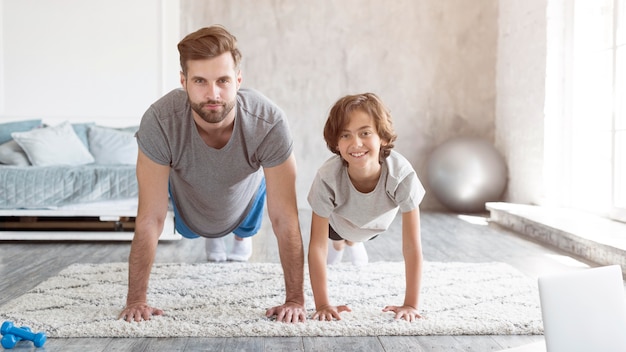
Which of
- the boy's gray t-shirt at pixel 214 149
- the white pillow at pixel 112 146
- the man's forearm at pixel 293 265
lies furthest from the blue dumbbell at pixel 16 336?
the white pillow at pixel 112 146

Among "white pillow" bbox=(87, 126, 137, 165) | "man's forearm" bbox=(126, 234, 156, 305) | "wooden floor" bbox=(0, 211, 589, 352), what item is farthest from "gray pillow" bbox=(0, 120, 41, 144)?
"man's forearm" bbox=(126, 234, 156, 305)

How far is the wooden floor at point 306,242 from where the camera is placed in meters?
2.02

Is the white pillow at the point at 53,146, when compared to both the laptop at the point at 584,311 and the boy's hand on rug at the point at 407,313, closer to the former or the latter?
the boy's hand on rug at the point at 407,313

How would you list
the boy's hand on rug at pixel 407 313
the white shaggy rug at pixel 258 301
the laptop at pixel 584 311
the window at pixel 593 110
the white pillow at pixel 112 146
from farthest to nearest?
the white pillow at pixel 112 146 → the window at pixel 593 110 → the boy's hand on rug at pixel 407 313 → the white shaggy rug at pixel 258 301 → the laptop at pixel 584 311

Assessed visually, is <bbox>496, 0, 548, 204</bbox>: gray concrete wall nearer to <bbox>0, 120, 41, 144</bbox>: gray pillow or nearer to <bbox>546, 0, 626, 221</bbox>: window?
<bbox>546, 0, 626, 221</bbox>: window

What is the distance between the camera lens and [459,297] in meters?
2.62

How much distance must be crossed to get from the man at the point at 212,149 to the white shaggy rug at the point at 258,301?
131 mm

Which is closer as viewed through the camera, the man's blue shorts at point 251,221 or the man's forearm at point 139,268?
the man's forearm at point 139,268

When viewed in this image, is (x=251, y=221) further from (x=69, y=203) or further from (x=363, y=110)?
(x=69, y=203)

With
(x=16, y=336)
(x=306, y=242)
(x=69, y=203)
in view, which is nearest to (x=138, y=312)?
(x=16, y=336)

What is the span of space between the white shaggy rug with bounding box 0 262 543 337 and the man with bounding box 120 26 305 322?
13cm

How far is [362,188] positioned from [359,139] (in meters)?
0.25

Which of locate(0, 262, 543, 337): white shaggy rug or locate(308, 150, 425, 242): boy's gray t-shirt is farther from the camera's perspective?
locate(308, 150, 425, 242): boy's gray t-shirt

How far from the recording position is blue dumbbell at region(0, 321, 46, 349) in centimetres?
197
